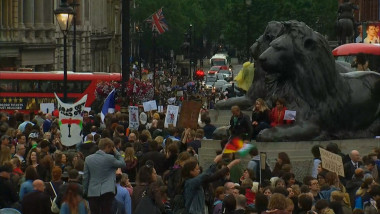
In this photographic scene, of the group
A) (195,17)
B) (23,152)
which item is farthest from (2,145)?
(195,17)

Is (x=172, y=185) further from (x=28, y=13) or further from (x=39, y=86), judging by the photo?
(x=28, y=13)

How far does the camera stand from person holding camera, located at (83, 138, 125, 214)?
21141 mm

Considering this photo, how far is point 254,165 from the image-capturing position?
24.6 m

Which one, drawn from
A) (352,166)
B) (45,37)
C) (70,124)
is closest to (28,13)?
(45,37)

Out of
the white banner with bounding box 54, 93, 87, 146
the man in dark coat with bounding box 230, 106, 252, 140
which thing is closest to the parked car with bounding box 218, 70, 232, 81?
the white banner with bounding box 54, 93, 87, 146

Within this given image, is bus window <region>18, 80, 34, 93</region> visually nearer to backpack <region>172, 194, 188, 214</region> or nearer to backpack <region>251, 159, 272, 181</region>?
backpack <region>251, 159, 272, 181</region>

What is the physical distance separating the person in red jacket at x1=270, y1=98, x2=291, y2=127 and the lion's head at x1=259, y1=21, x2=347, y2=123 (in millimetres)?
314

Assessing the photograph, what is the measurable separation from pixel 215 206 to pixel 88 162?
1993 millimetres

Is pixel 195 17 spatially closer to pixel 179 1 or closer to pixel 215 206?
pixel 179 1

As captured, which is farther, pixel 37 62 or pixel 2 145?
pixel 37 62

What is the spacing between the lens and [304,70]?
2902 centimetres

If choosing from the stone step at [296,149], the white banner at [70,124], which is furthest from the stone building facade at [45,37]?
the stone step at [296,149]

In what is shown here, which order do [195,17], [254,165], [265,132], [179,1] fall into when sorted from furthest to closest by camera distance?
[195,17], [179,1], [265,132], [254,165]

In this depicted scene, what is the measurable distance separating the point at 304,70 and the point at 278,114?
0.96m
